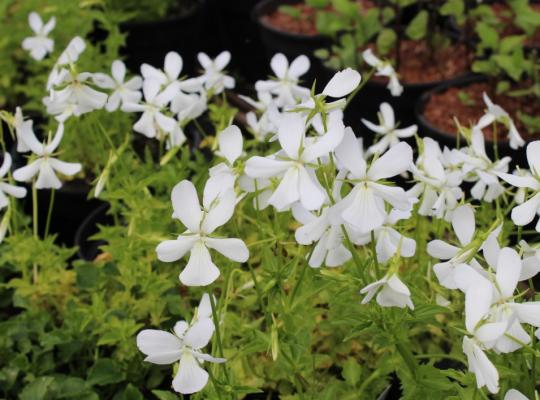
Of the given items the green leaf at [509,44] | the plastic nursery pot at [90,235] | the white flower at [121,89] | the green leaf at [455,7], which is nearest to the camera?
the white flower at [121,89]

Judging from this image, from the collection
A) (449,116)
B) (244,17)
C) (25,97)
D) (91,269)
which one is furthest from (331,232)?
(244,17)

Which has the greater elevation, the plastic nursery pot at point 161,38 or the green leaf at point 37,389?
the green leaf at point 37,389

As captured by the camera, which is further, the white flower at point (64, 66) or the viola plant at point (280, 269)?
the white flower at point (64, 66)

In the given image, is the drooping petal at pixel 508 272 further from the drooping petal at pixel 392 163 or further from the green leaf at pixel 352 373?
the green leaf at pixel 352 373

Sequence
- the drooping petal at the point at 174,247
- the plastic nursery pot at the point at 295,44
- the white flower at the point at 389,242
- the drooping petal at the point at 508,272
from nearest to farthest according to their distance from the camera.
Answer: the drooping petal at the point at 508,272, the drooping petal at the point at 174,247, the white flower at the point at 389,242, the plastic nursery pot at the point at 295,44

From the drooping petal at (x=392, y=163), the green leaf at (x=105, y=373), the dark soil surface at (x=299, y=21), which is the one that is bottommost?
the dark soil surface at (x=299, y=21)

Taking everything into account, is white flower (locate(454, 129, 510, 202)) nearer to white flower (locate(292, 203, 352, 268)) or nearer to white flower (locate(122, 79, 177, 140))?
white flower (locate(292, 203, 352, 268))

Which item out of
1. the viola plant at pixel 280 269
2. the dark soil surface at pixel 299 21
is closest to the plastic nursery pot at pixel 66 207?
the viola plant at pixel 280 269
